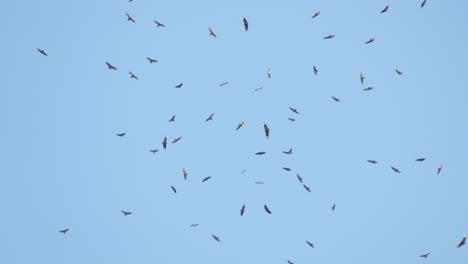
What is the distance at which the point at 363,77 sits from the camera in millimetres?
58344

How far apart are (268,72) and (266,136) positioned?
25.3 ft

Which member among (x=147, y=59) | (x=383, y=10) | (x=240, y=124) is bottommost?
(x=240, y=124)

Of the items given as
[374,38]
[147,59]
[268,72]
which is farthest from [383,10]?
[147,59]

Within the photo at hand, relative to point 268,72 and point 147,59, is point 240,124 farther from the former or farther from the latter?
point 147,59

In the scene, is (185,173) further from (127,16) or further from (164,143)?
(127,16)

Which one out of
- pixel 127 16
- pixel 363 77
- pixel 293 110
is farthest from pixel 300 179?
pixel 127 16

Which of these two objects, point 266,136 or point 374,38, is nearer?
point 266,136

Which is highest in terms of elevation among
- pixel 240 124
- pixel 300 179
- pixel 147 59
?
pixel 147 59

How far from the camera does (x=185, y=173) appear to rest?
→ 181ft

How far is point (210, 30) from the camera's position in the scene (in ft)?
185

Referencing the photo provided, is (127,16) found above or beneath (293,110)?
above

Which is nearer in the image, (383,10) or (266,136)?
(266,136)

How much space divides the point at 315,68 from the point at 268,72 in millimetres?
3379

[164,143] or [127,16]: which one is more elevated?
[127,16]
